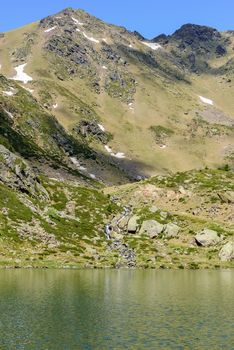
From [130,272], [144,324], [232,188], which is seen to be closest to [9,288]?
[144,324]

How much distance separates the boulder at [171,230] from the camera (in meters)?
140

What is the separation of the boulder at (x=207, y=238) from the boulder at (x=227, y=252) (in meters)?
5.27

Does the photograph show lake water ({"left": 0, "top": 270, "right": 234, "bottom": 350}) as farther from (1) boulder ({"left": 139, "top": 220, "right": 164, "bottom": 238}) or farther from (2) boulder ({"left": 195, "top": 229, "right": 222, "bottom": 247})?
(1) boulder ({"left": 139, "top": 220, "right": 164, "bottom": 238})

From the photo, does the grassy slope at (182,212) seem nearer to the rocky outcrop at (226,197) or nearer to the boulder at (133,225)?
the rocky outcrop at (226,197)

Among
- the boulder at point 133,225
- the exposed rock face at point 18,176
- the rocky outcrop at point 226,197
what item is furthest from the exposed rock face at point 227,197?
the exposed rock face at point 18,176

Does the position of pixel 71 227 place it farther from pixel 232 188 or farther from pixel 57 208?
pixel 232 188

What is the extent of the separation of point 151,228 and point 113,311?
8328 cm

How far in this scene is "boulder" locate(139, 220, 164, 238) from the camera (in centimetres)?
14016

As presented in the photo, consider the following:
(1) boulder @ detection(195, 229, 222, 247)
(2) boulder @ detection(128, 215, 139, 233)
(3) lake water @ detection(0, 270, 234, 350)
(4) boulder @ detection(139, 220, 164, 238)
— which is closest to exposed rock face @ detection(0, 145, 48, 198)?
(2) boulder @ detection(128, 215, 139, 233)

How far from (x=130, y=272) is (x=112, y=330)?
188 ft

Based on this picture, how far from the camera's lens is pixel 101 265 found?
4382 inches

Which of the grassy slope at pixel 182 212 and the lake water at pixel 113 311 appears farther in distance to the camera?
the grassy slope at pixel 182 212

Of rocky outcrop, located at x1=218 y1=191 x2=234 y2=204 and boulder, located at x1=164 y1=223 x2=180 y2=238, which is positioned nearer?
boulder, located at x1=164 y1=223 x2=180 y2=238

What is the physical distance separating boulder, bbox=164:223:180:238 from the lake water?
4342 cm
